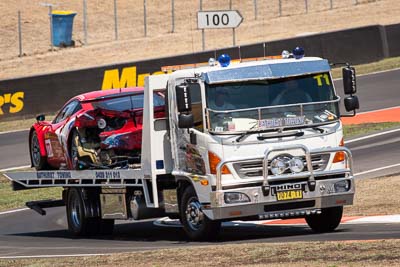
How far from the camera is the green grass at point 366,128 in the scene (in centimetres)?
2942

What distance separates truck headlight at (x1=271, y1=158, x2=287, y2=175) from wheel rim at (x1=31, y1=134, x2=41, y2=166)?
243 inches

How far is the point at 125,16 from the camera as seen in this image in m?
58.8

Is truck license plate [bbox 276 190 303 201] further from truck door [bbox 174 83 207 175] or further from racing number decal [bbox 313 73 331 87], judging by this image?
racing number decal [bbox 313 73 331 87]

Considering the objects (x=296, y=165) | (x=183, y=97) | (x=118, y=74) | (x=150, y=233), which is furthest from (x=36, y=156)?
(x=118, y=74)

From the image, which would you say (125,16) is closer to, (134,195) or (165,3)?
(165,3)

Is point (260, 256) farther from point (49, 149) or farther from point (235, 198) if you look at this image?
point (49, 149)

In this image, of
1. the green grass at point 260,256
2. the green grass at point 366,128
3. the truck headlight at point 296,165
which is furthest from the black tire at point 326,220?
the green grass at point 366,128

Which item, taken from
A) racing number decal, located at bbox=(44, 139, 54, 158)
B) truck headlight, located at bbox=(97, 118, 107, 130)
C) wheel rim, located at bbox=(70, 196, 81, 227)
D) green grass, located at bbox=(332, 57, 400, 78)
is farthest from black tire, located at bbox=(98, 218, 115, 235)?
green grass, located at bbox=(332, 57, 400, 78)

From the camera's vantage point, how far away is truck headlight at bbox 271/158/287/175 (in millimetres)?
15523

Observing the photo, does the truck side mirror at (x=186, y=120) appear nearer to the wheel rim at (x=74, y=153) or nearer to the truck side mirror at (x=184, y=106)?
the truck side mirror at (x=184, y=106)

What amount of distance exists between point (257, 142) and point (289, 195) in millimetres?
872

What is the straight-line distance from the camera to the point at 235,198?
15547 mm

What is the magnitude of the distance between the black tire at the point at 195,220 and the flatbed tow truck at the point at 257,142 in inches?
0.6

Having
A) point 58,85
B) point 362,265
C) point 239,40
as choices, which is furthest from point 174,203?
point 239,40
